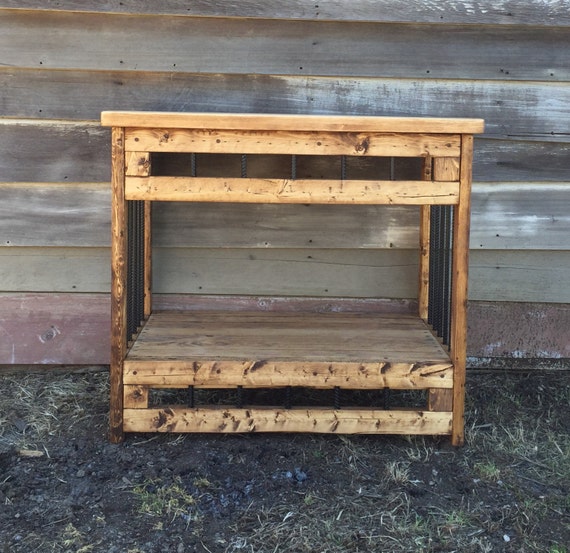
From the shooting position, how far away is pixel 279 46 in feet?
9.47

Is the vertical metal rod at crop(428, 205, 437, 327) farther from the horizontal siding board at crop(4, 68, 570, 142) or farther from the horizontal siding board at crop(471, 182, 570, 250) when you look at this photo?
the horizontal siding board at crop(4, 68, 570, 142)

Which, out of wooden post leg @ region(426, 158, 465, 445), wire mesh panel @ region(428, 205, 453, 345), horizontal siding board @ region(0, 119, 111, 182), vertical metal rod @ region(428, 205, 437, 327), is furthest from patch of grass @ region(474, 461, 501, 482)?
horizontal siding board @ region(0, 119, 111, 182)

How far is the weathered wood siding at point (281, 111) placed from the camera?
2865 millimetres

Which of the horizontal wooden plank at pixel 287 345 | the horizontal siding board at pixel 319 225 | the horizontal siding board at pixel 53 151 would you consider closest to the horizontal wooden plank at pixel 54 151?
the horizontal siding board at pixel 53 151

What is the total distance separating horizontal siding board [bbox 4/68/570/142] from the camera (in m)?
2.89

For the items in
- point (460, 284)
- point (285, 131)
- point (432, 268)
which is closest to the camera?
point (285, 131)

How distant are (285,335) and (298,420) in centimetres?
39

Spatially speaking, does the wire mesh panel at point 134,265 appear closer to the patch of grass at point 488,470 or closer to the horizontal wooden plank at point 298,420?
the horizontal wooden plank at point 298,420

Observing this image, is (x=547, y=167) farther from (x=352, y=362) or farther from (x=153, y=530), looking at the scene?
(x=153, y=530)

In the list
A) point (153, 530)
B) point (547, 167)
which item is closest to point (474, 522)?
point (153, 530)

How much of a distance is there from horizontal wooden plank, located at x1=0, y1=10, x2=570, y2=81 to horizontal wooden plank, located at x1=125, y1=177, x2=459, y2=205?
0.82 metres

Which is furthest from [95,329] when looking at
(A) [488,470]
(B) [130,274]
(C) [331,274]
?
(A) [488,470]

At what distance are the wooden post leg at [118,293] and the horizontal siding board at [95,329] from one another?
73 cm

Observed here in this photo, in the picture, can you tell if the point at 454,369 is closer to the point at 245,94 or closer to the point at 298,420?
the point at 298,420
